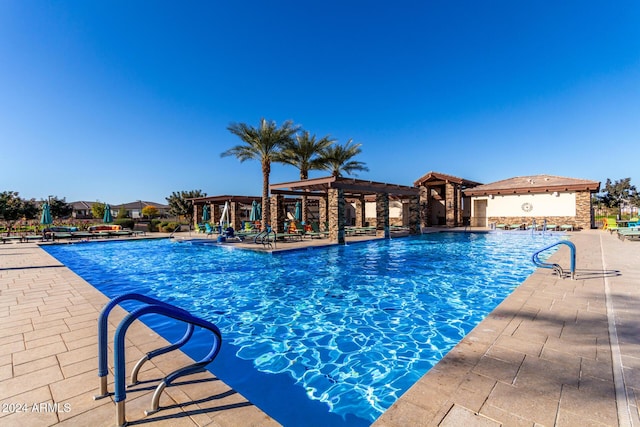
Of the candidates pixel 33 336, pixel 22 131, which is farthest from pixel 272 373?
pixel 22 131

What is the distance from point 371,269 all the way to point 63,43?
18080 millimetres

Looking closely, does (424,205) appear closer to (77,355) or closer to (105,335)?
(77,355)

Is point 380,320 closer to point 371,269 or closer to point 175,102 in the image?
point 371,269

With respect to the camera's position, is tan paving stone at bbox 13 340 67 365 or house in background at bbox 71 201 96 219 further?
house in background at bbox 71 201 96 219

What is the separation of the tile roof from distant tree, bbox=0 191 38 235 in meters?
43.0

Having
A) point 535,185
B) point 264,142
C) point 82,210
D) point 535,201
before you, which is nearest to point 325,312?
point 264,142

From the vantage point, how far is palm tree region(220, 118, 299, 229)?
20922mm

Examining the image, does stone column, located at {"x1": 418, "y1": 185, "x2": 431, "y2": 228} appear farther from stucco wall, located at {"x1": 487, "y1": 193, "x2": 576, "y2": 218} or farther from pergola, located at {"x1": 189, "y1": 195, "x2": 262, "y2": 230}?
pergola, located at {"x1": 189, "y1": 195, "x2": 262, "y2": 230}

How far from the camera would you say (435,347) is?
4.41 metres

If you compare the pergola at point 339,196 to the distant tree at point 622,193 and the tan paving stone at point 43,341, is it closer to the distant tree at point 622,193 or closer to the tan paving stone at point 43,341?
the tan paving stone at point 43,341

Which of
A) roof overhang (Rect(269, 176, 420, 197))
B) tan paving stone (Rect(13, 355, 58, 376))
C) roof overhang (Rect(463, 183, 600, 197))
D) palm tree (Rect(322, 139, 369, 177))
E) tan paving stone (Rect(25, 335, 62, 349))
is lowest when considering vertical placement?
tan paving stone (Rect(25, 335, 62, 349))

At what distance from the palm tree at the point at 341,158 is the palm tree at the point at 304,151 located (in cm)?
63

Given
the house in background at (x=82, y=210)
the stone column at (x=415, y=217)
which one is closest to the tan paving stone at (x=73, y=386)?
the stone column at (x=415, y=217)

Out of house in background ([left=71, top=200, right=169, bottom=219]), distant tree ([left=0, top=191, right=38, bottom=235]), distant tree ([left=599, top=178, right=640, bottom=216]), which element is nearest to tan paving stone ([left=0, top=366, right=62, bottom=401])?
distant tree ([left=0, top=191, right=38, bottom=235])
